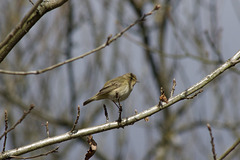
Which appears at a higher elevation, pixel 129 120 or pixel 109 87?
pixel 109 87

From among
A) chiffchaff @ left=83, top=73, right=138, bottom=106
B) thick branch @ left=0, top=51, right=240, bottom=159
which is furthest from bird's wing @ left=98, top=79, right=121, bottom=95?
thick branch @ left=0, top=51, right=240, bottom=159

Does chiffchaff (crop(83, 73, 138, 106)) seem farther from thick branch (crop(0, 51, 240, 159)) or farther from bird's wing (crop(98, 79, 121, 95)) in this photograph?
thick branch (crop(0, 51, 240, 159))

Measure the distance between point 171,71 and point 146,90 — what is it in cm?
66

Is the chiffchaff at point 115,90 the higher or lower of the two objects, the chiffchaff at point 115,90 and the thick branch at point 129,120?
the higher

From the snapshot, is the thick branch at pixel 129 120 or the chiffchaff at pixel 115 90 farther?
the chiffchaff at pixel 115 90

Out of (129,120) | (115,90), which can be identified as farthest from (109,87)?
(129,120)

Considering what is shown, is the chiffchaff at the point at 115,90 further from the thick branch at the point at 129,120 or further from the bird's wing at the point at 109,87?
the thick branch at the point at 129,120

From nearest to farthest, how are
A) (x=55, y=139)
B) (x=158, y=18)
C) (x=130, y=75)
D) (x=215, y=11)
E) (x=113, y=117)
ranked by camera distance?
(x=55, y=139) < (x=130, y=75) < (x=215, y=11) < (x=113, y=117) < (x=158, y=18)

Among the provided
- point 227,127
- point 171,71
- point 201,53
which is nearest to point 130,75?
point 201,53

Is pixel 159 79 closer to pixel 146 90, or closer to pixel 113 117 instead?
pixel 146 90

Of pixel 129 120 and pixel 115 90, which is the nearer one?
pixel 129 120

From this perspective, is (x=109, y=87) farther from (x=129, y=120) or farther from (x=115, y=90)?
(x=129, y=120)

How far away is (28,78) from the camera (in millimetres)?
6281

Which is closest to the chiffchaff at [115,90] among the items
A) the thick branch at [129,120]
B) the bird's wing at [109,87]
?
the bird's wing at [109,87]
